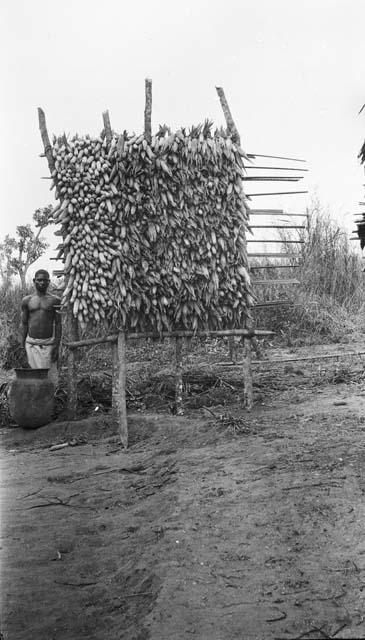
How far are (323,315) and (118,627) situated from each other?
32.5ft

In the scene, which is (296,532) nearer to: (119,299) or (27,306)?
(119,299)

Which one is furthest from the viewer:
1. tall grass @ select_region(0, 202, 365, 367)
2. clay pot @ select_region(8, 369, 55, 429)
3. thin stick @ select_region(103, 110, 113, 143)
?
tall grass @ select_region(0, 202, 365, 367)

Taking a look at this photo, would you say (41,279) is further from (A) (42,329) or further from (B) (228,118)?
(B) (228,118)

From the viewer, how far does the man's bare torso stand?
316 inches

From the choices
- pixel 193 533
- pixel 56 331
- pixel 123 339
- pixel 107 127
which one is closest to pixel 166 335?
pixel 123 339

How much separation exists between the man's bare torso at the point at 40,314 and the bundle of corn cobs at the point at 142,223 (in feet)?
4.95

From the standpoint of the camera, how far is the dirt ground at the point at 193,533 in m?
3.04

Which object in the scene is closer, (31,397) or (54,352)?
(31,397)

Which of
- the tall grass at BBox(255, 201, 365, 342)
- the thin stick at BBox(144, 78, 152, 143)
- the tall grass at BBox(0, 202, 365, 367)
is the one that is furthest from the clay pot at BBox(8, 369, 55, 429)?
the tall grass at BBox(255, 201, 365, 342)

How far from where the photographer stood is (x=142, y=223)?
634 centimetres

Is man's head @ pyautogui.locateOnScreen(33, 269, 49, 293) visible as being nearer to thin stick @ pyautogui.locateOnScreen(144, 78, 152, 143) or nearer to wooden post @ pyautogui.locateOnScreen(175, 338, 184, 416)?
wooden post @ pyautogui.locateOnScreen(175, 338, 184, 416)

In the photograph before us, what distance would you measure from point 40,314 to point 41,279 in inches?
17.2

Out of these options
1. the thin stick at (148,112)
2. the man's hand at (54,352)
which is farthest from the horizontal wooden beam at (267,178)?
the man's hand at (54,352)

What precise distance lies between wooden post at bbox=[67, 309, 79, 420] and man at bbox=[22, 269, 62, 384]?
86 centimetres
